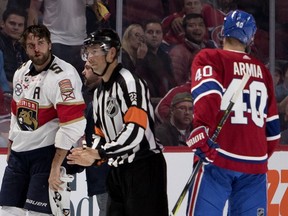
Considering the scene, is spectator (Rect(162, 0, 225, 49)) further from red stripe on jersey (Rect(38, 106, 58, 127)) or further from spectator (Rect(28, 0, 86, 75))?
red stripe on jersey (Rect(38, 106, 58, 127))

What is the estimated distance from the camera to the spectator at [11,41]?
18.2 ft

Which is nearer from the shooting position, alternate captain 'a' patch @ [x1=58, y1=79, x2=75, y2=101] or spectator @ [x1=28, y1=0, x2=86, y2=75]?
alternate captain 'a' patch @ [x1=58, y1=79, x2=75, y2=101]

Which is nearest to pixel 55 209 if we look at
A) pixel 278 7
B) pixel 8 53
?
pixel 8 53

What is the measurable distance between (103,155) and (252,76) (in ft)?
2.31

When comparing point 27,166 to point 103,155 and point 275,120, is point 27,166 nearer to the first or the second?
point 103,155

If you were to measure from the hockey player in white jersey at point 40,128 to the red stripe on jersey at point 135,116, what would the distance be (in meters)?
0.33

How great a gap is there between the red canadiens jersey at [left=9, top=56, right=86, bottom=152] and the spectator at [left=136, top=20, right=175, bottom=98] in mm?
1605

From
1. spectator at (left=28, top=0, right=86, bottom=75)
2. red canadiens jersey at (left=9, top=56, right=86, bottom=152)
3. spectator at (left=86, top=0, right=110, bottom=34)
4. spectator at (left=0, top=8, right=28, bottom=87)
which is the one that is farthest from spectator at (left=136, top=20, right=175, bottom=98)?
red canadiens jersey at (left=9, top=56, right=86, bottom=152)

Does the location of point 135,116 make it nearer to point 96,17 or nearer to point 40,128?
point 40,128

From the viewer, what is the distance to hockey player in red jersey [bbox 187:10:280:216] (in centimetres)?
387

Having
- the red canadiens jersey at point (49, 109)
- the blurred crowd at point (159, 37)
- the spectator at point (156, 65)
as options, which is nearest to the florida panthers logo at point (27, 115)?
the red canadiens jersey at point (49, 109)

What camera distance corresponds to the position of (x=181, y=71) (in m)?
5.88

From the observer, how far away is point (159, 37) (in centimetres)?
590

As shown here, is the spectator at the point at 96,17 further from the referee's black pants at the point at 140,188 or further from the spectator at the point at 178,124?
the referee's black pants at the point at 140,188
